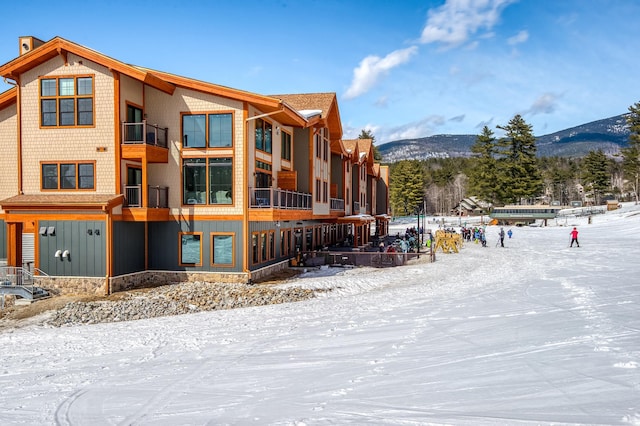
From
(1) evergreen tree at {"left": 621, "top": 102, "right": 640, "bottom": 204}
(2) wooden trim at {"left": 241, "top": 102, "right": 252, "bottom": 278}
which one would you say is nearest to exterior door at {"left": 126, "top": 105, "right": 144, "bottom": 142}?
(2) wooden trim at {"left": 241, "top": 102, "right": 252, "bottom": 278}

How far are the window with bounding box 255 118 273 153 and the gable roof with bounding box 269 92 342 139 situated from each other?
508 cm

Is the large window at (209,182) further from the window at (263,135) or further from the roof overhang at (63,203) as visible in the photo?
the roof overhang at (63,203)

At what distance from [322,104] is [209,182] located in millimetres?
11192

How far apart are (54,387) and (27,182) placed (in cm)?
1582

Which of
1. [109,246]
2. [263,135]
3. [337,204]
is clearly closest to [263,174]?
[263,135]

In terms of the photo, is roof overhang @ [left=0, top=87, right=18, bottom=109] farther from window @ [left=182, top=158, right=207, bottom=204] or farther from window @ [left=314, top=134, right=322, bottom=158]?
window @ [left=314, top=134, right=322, bottom=158]

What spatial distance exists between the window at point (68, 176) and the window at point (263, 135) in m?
7.47

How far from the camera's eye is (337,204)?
3388cm

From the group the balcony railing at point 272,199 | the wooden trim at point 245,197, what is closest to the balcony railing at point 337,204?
the balcony railing at point 272,199

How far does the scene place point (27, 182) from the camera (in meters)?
20.5

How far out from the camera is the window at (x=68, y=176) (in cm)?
2020

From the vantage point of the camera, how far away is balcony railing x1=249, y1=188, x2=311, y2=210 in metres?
21.1

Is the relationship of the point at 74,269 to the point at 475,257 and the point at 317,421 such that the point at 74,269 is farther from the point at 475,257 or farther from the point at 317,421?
the point at 475,257

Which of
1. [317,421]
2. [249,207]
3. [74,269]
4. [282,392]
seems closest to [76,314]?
[74,269]
